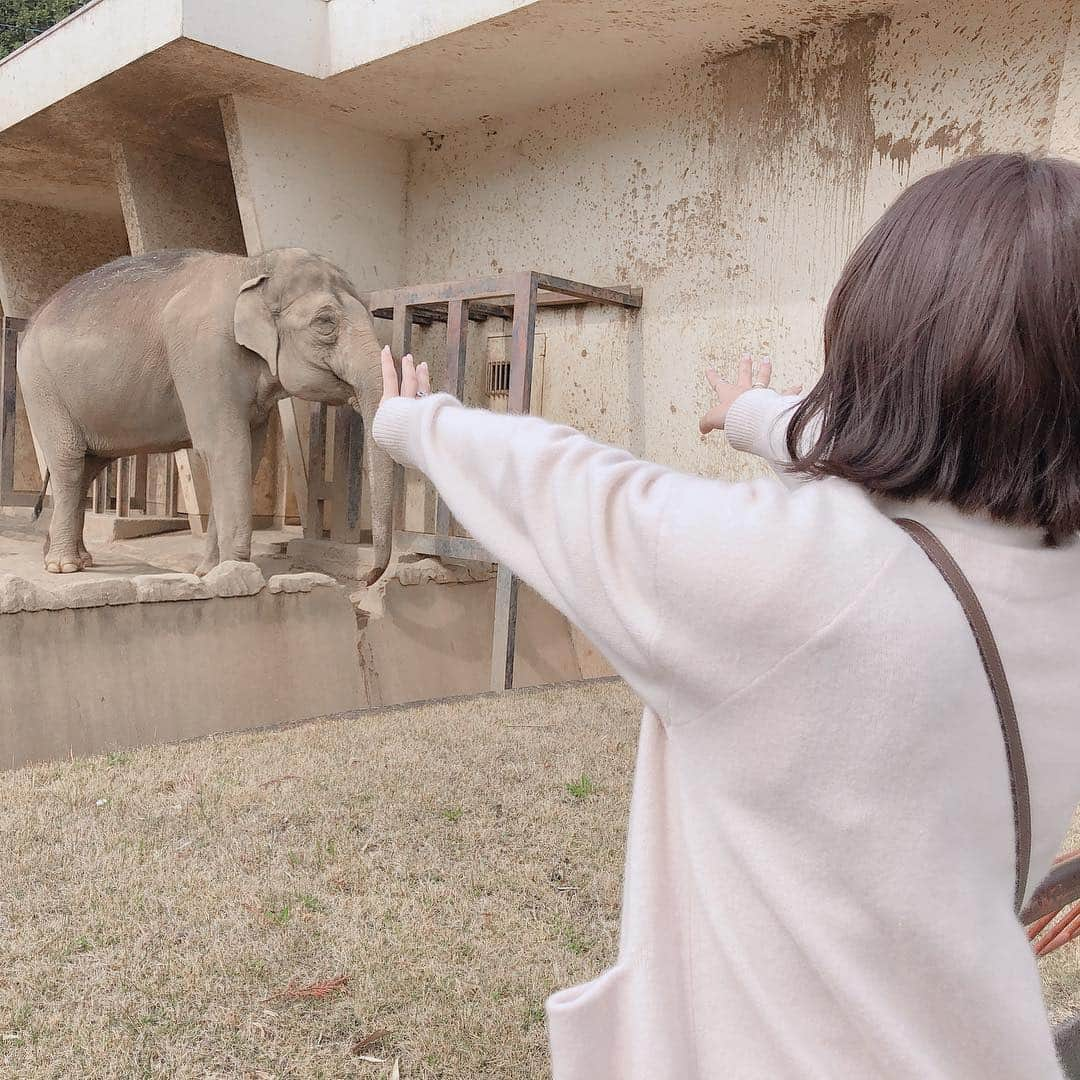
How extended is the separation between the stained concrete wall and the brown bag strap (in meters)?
4.60

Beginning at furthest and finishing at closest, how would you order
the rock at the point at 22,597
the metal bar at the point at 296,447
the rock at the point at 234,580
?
the metal bar at the point at 296,447, the rock at the point at 234,580, the rock at the point at 22,597

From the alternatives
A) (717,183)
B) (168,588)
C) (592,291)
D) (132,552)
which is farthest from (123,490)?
(717,183)

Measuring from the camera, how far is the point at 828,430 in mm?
941

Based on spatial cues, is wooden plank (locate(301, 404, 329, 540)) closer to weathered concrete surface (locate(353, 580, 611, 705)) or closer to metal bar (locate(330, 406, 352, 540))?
metal bar (locate(330, 406, 352, 540))

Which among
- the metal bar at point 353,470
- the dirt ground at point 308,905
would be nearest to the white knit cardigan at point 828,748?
the dirt ground at point 308,905

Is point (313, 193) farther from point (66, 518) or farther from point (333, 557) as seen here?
point (66, 518)

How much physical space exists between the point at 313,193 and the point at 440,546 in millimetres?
2836

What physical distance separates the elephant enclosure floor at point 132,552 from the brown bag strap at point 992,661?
531 centimetres

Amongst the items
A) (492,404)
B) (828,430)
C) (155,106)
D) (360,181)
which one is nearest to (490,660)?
(492,404)

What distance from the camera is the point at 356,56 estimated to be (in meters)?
6.17

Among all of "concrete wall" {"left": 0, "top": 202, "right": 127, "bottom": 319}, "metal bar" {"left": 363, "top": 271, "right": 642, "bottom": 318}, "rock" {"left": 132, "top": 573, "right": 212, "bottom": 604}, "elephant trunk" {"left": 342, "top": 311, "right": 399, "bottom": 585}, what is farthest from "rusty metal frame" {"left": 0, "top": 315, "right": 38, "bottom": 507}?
"rock" {"left": 132, "top": 573, "right": 212, "bottom": 604}

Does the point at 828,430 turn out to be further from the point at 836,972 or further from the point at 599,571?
the point at 836,972

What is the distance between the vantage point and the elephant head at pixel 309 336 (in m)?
5.36

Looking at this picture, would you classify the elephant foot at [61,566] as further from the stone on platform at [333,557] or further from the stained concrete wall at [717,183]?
the stained concrete wall at [717,183]
